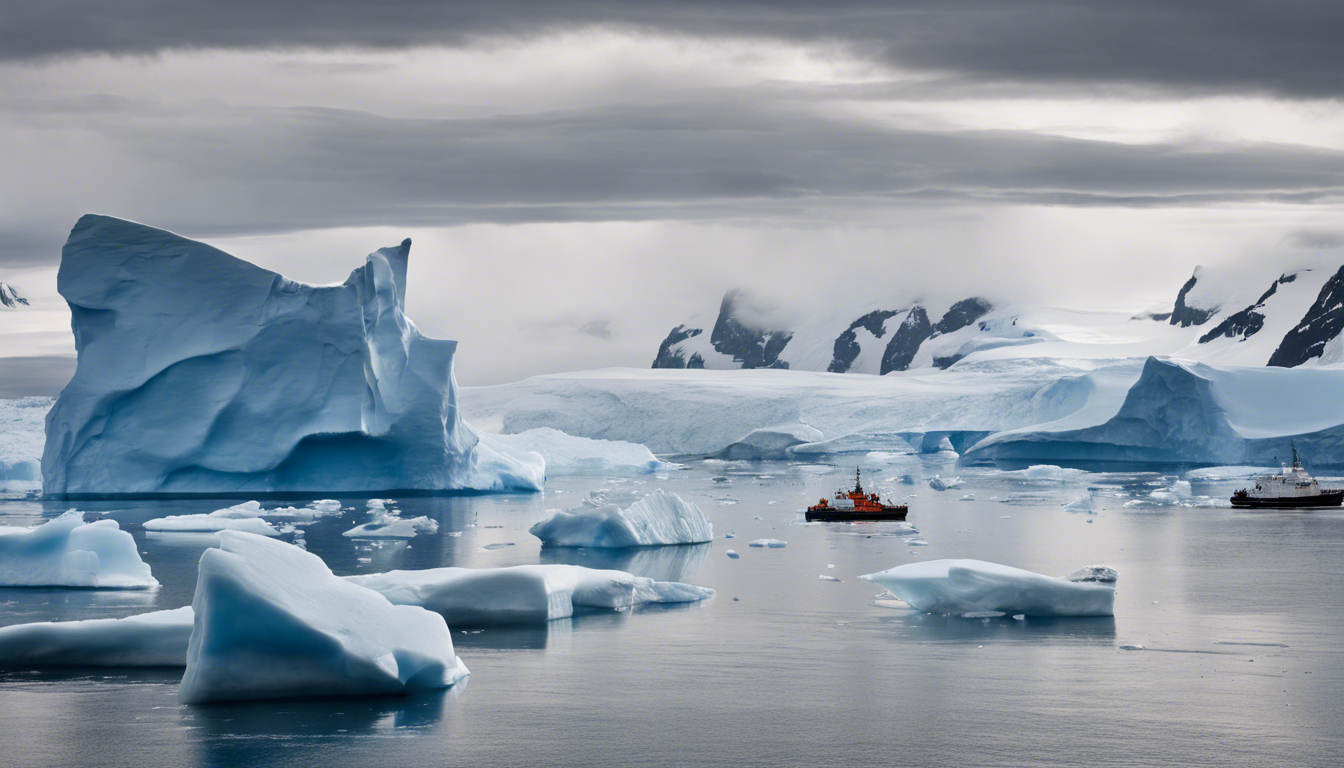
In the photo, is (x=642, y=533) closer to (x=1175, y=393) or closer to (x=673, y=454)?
(x=1175, y=393)

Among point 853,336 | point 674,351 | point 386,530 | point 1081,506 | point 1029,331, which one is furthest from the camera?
point 674,351

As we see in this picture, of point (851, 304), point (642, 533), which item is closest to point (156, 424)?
point (642, 533)

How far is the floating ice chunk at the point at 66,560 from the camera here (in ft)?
47.3

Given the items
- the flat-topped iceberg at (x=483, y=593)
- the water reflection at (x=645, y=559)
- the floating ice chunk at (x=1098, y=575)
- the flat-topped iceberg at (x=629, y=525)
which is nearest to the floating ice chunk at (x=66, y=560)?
the flat-topped iceberg at (x=483, y=593)

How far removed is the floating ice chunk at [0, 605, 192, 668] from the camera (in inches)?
398

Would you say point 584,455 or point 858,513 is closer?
point 858,513

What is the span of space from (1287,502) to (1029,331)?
203 feet

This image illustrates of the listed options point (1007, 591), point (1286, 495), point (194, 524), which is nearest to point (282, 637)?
point (1007, 591)

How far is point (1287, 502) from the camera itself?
2839 centimetres

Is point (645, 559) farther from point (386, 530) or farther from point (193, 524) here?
point (193, 524)

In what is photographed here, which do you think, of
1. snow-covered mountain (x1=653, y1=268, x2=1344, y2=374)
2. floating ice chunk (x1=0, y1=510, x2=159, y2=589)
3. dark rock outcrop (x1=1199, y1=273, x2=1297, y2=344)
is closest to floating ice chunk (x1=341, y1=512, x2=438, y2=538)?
floating ice chunk (x1=0, y1=510, x2=159, y2=589)

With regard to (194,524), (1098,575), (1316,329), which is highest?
(1316,329)

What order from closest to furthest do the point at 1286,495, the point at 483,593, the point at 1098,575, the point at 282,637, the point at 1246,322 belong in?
the point at 282,637 → the point at 483,593 → the point at 1098,575 → the point at 1286,495 → the point at 1246,322

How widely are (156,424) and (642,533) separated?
42.6ft
